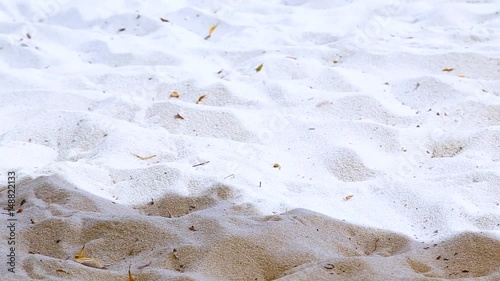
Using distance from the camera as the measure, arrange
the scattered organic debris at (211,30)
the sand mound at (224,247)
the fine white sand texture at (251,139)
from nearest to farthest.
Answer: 1. the sand mound at (224,247)
2. the fine white sand texture at (251,139)
3. the scattered organic debris at (211,30)

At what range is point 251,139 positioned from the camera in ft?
7.77

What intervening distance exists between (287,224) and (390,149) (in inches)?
24.3

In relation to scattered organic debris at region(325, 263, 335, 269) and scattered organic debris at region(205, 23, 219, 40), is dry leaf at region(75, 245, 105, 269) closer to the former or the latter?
scattered organic debris at region(325, 263, 335, 269)

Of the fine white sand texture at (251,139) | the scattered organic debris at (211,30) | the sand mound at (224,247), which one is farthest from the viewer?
the scattered organic debris at (211,30)

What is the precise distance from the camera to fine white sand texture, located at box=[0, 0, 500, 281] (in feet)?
5.56

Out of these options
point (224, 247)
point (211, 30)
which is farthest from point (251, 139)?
point (211, 30)

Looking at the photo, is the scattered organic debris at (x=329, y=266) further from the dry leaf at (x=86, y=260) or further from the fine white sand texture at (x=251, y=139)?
the dry leaf at (x=86, y=260)

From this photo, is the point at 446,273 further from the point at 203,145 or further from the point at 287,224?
the point at 203,145

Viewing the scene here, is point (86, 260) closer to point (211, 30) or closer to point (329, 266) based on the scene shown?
point (329, 266)

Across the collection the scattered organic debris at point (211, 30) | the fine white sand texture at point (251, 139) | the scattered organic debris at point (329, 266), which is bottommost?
the scattered organic debris at point (211, 30)

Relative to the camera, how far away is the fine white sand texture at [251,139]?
66.7 inches

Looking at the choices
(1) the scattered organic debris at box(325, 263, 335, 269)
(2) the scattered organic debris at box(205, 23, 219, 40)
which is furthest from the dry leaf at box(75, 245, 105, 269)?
(2) the scattered organic debris at box(205, 23, 219, 40)

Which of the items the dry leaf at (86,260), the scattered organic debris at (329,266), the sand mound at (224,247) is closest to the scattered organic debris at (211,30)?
the sand mound at (224,247)

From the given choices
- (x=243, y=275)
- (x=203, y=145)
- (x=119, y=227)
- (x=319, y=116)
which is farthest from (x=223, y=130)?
(x=243, y=275)
